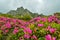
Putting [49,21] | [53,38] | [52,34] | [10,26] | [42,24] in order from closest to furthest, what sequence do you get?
[53,38], [52,34], [42,24], [49,21], [10,26]

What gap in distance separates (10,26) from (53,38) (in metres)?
6.58

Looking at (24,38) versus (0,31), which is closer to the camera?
(24,38)

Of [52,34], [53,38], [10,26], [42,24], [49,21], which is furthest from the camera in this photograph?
[10,26]

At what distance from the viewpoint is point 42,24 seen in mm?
15180

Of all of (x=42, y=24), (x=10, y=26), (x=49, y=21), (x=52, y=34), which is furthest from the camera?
(x=10, y=26)

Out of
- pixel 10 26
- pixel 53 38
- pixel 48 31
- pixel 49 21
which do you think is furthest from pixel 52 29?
pixel 10 26

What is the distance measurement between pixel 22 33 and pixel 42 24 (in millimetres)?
1528

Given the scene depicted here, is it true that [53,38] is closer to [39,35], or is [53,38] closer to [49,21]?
[39,35]

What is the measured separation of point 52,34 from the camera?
540 inches

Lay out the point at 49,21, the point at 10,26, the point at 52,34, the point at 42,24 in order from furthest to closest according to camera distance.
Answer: the point at 10,26
the point at 49,21
the point at 42,24
the point at 52,34

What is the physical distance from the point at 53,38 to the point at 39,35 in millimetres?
1413

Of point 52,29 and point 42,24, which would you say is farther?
point 42,24

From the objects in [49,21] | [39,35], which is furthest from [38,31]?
[49,21]

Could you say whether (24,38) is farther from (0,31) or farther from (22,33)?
(0,31)
